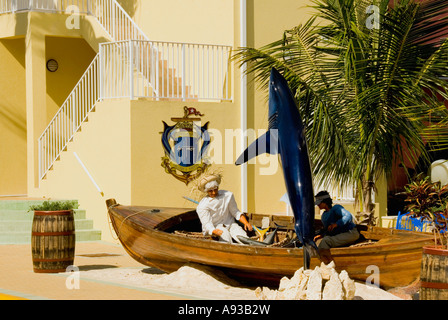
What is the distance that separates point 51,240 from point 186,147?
5.14m

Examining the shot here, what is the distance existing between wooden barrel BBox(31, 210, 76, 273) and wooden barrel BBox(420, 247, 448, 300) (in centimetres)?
569

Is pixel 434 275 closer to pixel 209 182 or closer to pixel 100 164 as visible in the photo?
pixel 209 182

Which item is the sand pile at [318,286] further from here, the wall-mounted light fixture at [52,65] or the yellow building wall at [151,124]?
the wall-mounted light fixture at [52,65]

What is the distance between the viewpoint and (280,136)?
12.1 m

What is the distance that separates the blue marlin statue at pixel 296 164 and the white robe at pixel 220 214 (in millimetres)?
1990

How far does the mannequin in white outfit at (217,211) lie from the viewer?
45.6ft

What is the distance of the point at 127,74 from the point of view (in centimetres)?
1836

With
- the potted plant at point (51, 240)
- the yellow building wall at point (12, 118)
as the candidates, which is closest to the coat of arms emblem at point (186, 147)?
the potted plant at point (51, 240)

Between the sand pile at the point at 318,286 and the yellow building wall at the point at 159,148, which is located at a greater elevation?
the yellow building wall at the point at 159,148

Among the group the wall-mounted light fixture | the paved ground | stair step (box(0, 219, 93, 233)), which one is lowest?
the paved ground

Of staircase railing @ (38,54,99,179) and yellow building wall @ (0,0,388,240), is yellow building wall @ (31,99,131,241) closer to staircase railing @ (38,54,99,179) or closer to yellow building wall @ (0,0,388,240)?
yellow building wall @ (0,0,388,240)

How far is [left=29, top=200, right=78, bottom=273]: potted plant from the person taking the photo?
45.3ft

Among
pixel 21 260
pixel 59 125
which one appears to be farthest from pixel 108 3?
pixel 21 260

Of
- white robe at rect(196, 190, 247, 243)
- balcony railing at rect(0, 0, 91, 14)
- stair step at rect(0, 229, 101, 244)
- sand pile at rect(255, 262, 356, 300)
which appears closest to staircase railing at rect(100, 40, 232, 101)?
stair step at rect(0, 229, 101, 244)
